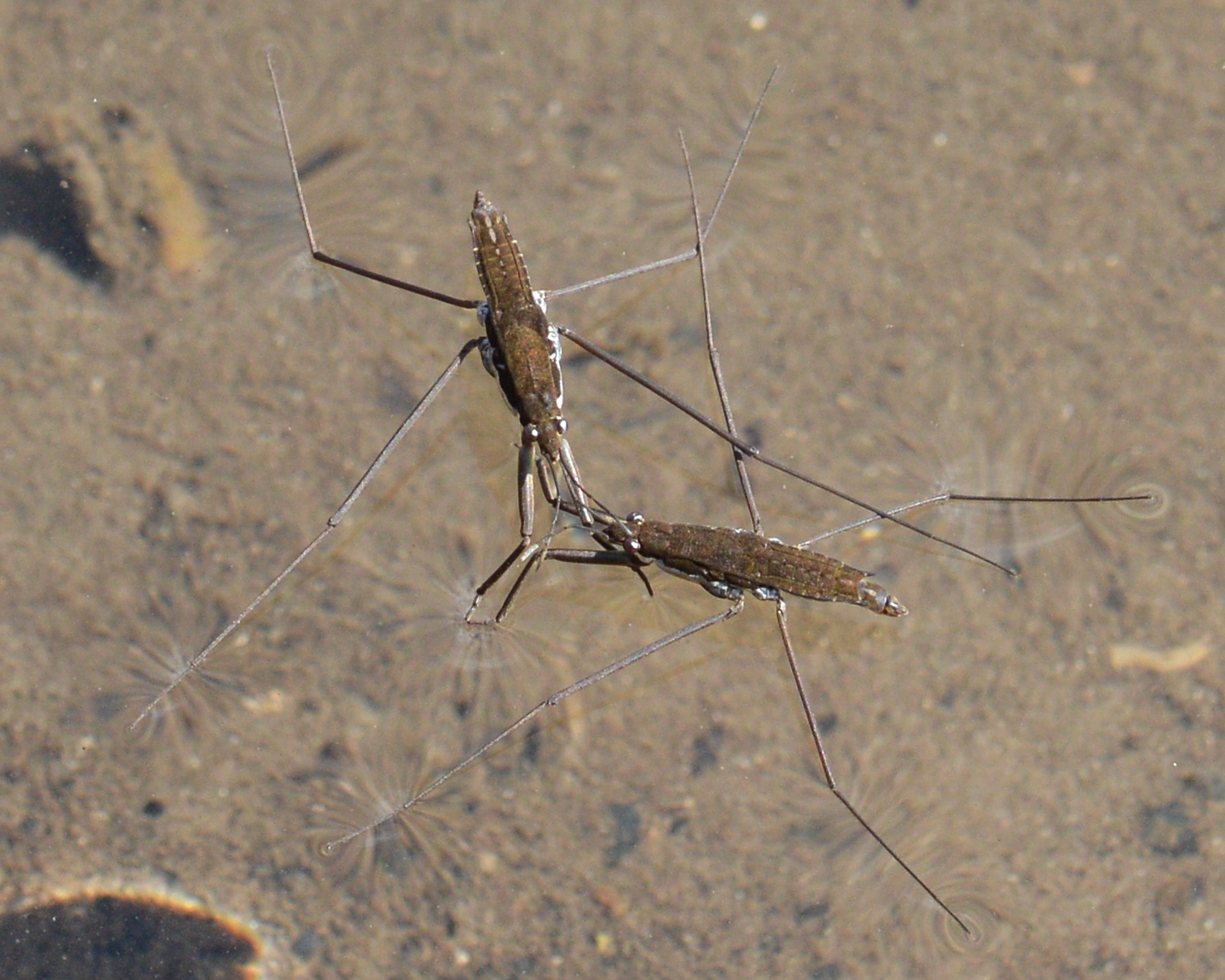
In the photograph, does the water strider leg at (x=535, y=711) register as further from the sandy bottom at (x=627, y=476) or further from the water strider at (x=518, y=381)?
the water strider at (x=518, y=381)

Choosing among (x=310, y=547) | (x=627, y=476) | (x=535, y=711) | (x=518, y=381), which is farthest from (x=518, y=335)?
(x=535, y=711)

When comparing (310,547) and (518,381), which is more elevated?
(518,381)

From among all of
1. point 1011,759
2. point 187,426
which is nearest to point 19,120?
point 187,426

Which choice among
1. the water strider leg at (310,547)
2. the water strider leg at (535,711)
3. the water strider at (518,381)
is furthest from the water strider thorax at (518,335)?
the water strider leg at (535,711)

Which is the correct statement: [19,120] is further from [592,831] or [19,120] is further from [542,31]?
[592,831]

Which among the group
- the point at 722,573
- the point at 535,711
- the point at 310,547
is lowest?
the point at 535,711

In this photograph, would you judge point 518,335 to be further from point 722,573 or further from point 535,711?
point 535,711

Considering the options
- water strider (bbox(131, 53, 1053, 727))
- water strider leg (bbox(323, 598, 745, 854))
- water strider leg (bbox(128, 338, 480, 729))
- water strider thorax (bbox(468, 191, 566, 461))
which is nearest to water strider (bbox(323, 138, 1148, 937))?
water strider leg (bbox(323, 598, 745, 854))
